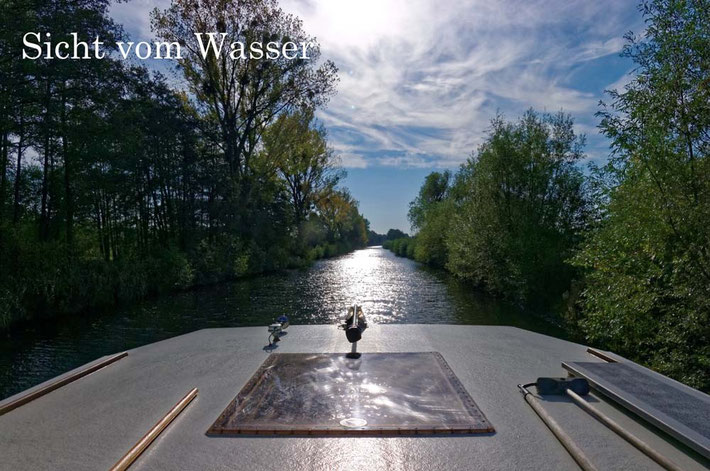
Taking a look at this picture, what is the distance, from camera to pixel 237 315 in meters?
11.9

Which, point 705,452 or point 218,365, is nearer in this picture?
point 705,452

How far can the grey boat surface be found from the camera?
2141 millimetres

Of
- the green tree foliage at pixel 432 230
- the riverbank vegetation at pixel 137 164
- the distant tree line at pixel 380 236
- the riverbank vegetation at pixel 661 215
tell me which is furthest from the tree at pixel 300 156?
the distant tree line at pixel 380 236

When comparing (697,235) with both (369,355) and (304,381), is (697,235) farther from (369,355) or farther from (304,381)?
(304,381)

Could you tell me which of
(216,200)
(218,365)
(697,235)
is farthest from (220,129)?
(697,235)

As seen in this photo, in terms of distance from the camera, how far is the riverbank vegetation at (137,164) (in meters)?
10.4

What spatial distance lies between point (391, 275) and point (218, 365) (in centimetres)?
2017

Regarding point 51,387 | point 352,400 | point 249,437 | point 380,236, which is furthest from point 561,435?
point 380,236

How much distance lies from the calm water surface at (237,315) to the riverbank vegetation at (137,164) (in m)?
1.31

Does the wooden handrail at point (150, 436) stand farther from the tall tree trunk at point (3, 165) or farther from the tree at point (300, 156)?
the tree at point (300, 156)

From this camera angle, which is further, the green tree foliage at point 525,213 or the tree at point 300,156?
the tree at point 300,156

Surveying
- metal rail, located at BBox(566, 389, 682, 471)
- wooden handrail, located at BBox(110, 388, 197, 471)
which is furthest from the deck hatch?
metal rail, located at BBox(566, 389, 682, 471)

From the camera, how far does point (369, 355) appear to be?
164 inches

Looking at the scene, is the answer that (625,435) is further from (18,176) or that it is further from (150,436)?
(18,176)
